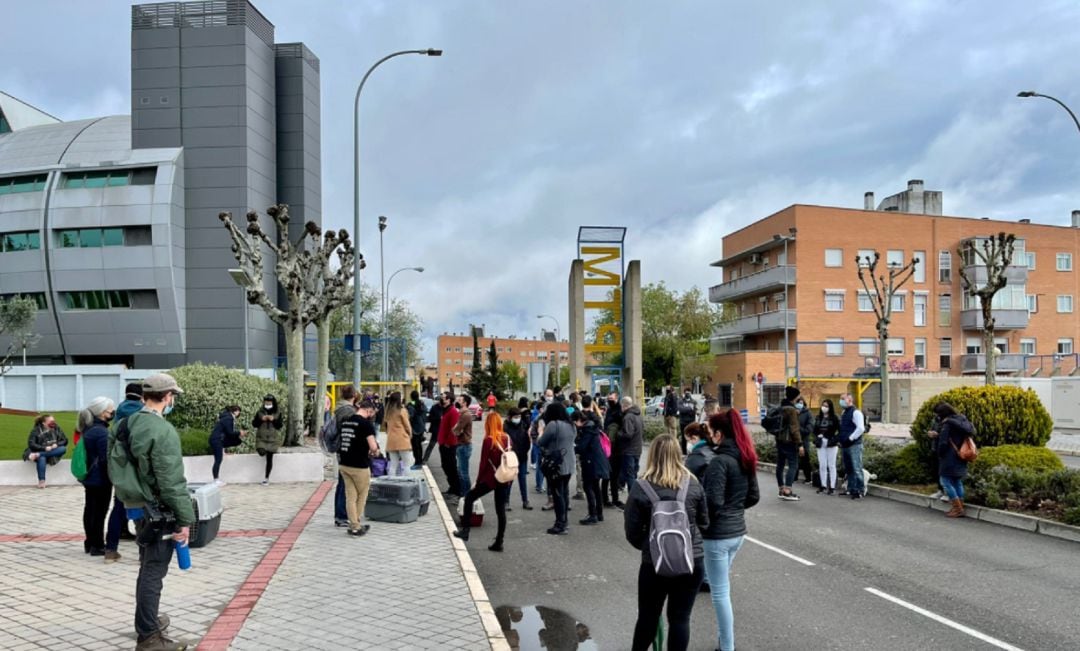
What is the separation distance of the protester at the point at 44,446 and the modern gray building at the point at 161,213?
134 ft

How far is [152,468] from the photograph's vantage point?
5.55 metres

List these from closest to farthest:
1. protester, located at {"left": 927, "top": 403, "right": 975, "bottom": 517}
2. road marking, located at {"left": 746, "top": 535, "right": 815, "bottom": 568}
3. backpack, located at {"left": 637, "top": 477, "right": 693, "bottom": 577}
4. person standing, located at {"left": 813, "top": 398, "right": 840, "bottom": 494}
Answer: backpack, located at {"left": 637, "top": 477, "right": 693, "bottom": 577} → road marking, located at {"left": 746, "top": 535, "right": 815, "bottom": 568} → protester, located at {"left": 927, "top": 403, "right": 975, "bottom": 517} → person standing, located at {"left": 813, "top": 398, "right": 840, "bottom": 494}

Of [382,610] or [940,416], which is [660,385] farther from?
[382,610]

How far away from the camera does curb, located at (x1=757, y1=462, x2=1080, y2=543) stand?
10.3 m

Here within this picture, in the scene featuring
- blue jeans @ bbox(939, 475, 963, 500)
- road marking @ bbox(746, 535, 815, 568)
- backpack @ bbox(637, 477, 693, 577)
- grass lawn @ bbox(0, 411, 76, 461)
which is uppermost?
backpack @ bbox(637, 477, 693, 577)

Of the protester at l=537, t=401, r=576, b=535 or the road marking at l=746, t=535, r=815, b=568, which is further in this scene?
the protester at l=537, t=401, r=576, b=535

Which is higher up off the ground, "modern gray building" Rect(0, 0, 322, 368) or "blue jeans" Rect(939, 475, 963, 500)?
"modern gray building" Rect(0, 0, 322, 368)

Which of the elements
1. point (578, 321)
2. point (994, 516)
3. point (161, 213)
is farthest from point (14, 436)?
point (161, 213)

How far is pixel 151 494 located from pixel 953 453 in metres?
10.3

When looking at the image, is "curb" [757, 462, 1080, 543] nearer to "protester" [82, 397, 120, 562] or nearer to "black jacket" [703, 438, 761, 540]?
"black jacket" [703, 438, 761, 540]

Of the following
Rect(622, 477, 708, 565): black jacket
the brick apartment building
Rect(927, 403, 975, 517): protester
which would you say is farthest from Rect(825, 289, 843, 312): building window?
Rect(622, 477, 708, 565): black jacket

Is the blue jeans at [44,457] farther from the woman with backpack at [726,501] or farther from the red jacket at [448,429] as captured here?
the woman with backpack at [726,501]

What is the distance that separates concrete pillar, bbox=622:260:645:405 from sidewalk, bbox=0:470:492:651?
16841 mm

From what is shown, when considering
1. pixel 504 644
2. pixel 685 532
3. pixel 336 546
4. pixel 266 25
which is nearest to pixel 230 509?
pixel 336 546
